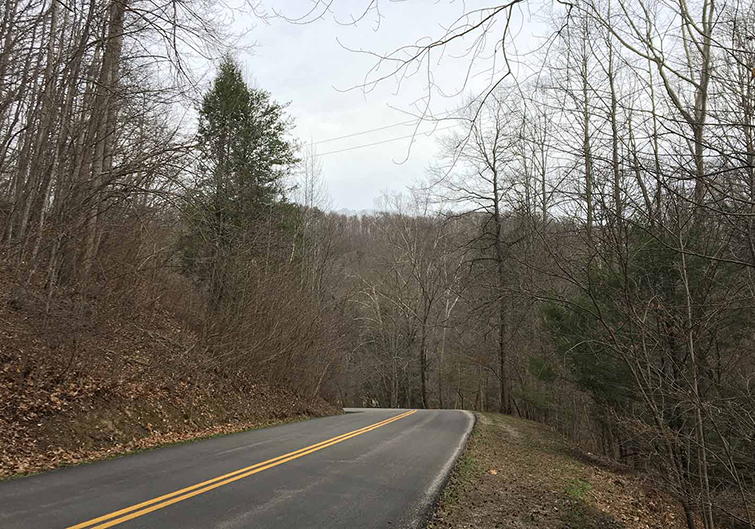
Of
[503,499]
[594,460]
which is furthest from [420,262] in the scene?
[503,499]

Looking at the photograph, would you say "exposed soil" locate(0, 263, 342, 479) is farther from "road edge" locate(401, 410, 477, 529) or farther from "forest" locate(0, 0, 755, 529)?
"road edge" locate(401, 410, 477, 529)

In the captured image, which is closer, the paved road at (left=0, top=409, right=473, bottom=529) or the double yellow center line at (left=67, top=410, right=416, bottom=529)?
the double yellow center line at (left=67, top=410, right=416, bottom=529)

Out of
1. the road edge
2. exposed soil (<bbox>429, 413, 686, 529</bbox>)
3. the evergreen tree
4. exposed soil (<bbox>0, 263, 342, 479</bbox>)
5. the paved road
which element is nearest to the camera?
the paved road

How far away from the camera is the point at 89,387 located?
31.2ft

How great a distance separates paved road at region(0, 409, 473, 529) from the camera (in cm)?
491

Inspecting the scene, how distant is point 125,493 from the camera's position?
221 inches

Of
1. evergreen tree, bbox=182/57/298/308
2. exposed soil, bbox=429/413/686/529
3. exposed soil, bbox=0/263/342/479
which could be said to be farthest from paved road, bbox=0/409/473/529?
evergreen tree, bbox=182/57/298/308

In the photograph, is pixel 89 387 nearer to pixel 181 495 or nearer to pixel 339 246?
pixel 181 495

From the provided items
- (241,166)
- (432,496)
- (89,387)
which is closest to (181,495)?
(432,496)

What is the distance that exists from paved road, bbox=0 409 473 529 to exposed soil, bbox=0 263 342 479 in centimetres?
111

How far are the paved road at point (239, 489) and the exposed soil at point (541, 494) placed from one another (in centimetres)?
43

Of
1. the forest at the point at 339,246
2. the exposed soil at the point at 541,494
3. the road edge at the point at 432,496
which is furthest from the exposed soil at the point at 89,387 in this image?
the exposed soil at the point at 541,494

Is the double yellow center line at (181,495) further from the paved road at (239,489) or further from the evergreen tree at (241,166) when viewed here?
the evergreen tree at (241,166)

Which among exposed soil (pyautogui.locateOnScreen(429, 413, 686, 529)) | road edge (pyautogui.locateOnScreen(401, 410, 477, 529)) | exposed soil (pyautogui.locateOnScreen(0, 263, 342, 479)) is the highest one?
exposed soil (pyautogui.locateOnScreen(0, 263, 342, 479))
